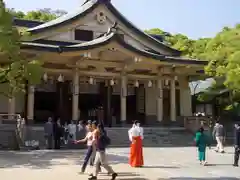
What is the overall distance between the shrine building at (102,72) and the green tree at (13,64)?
5.01 metres

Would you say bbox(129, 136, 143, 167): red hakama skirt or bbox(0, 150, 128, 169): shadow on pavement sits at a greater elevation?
bbox(129, 136, 143, 167): red hakama skirt

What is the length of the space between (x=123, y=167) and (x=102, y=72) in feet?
42.1

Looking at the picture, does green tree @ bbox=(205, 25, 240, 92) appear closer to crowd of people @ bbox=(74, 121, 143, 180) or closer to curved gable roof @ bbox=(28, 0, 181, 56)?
curved gable roof @ bbox=(28, 0, 181, 56)

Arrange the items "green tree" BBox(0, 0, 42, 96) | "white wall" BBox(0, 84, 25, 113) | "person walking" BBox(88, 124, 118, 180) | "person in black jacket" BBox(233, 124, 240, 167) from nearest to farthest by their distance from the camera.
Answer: "person walking" BBox(88, 124, 118, 180), "person in black jacket" BBox(233, 124, 240, 167), "green tree" BBox(0, 0, 42, 96), "white wall" BBox(0, 84, 25, 113)

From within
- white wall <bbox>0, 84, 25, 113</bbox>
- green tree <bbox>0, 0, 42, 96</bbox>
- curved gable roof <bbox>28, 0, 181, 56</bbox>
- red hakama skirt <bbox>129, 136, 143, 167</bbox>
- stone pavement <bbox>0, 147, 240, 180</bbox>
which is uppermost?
curved gable roof <bbox>28, 0, 181, 56</bbox>

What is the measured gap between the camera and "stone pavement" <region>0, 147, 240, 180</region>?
383 inches

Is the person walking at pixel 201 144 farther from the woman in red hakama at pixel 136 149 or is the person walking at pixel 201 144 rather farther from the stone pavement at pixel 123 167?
the woman in red hakama at pixel 136 149

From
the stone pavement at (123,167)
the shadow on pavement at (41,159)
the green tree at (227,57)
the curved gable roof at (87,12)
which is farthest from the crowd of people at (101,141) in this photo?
the curved gable roof at (87,12)

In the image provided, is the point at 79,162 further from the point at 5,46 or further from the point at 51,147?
the point at 5,46

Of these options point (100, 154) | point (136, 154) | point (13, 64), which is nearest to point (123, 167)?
point (136, 154)

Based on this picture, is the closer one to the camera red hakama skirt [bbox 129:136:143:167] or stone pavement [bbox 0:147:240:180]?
stone pavement [bbox 0:147:240:180]

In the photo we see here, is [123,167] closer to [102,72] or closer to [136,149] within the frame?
[136,149]

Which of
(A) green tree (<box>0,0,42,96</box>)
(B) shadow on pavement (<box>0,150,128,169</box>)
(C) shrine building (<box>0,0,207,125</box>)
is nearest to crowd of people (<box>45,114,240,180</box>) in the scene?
(B) shadow on pavement (<box>0,150,128,169</box>)

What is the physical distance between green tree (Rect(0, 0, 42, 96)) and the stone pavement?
10.5 feet
